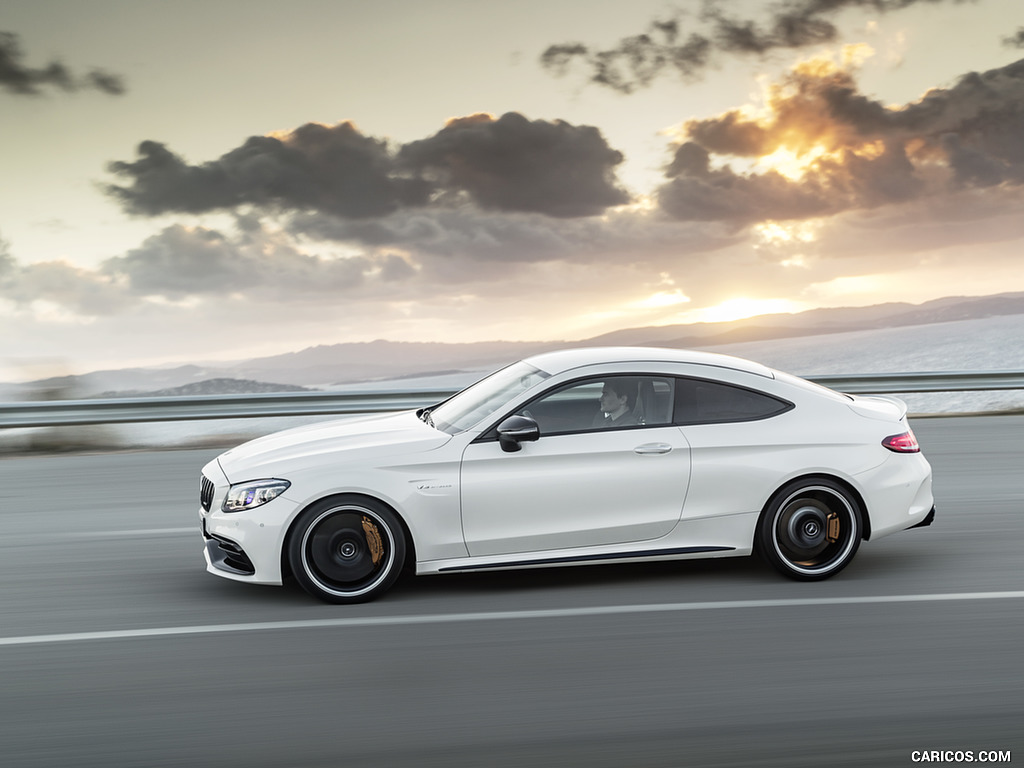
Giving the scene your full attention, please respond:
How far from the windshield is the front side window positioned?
18cm

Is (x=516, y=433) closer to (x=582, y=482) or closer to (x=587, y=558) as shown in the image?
(x=582, y=482)

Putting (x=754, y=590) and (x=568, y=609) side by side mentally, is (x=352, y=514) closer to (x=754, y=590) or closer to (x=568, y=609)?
(x=568, y=609)

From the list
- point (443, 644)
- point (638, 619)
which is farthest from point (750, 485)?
point (443, 644)

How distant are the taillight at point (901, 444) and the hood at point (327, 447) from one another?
2.68 metres

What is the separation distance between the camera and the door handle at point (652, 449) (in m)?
6.02

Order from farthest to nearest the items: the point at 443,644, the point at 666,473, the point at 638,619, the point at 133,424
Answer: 1. the point at 133,424
2. the point at 666,473
3. the point at 638,619
4. the point at 443,644

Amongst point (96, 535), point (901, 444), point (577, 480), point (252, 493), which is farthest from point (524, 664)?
point (96, 535)

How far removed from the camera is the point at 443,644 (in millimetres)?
5148

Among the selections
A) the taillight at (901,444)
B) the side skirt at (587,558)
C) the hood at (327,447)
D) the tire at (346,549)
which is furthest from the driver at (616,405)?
the taillight at (901,444)

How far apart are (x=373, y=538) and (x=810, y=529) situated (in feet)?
8.53

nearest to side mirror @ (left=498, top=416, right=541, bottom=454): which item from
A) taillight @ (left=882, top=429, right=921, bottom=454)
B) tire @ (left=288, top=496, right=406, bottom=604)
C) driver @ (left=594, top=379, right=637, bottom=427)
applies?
driver @ (left=594, top=379, right=637, bottom=427)

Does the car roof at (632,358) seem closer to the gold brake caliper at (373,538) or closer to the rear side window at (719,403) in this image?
the rear side window at (719,403)

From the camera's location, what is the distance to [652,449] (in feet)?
19.8

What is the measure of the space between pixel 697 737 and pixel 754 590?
211cm
